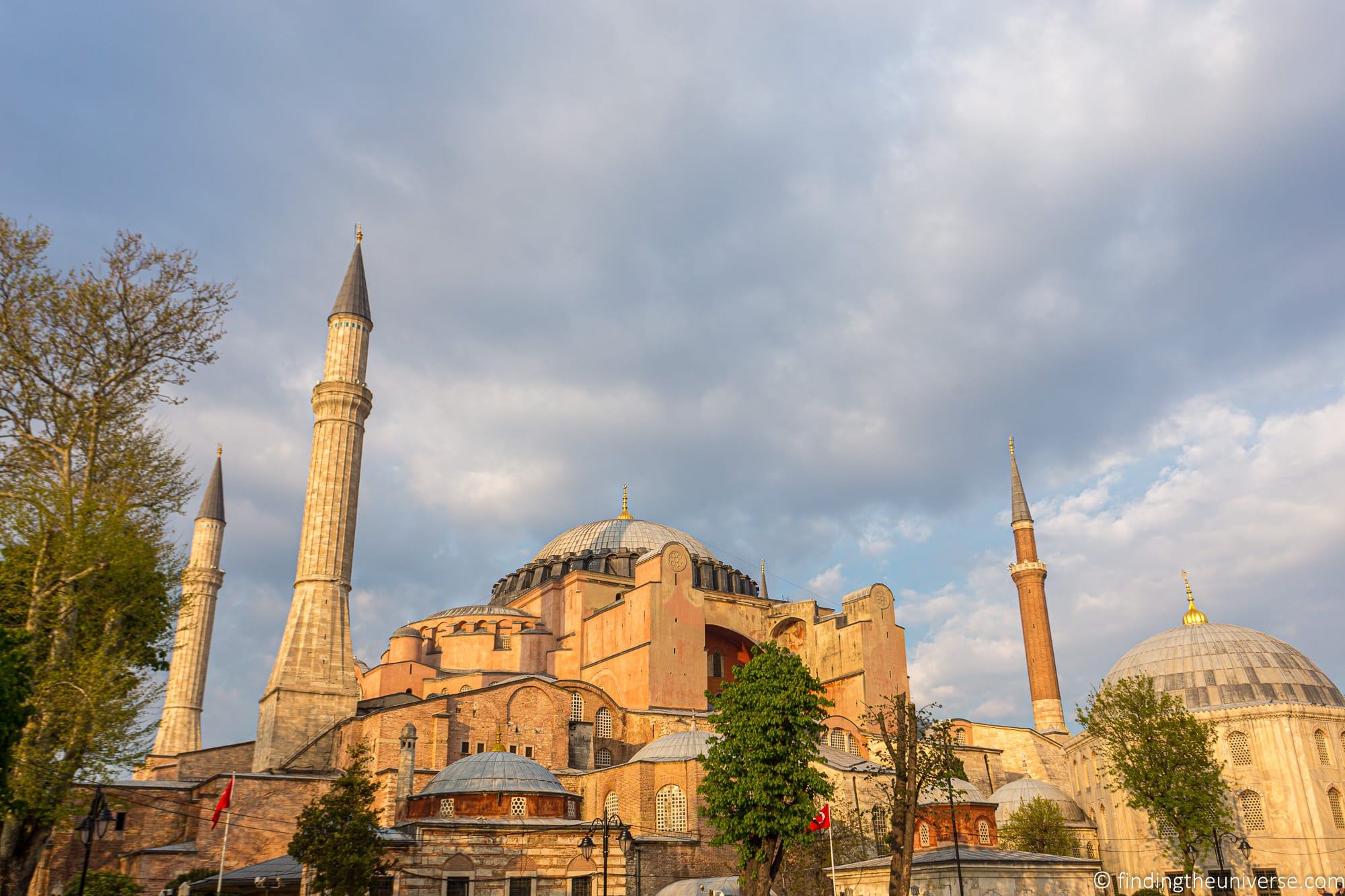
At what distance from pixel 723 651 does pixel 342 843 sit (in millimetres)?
25459

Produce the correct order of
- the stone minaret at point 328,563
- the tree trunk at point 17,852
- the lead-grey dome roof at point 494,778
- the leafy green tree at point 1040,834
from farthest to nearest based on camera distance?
the leafy green tree at point 1040,834
the stone minaret at point 328,563
the lead-grey dome roof at point 494,778
the tree trunk at point 17,852

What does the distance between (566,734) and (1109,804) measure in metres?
19.6

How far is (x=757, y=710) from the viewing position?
21250 mm

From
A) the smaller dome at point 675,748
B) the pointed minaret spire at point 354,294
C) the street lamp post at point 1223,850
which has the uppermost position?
the pointed minaret spire at point 354,294

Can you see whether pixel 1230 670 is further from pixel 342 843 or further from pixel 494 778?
pixel 342 843

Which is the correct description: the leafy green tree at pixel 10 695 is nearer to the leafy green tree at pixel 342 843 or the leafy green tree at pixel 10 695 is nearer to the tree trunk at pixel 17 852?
the tree trunk at pixel 17 852

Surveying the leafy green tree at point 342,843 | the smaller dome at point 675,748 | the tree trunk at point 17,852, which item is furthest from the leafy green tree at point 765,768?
the tree trunk at point 17,852

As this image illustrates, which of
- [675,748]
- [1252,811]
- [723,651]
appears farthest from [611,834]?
[1252,811]

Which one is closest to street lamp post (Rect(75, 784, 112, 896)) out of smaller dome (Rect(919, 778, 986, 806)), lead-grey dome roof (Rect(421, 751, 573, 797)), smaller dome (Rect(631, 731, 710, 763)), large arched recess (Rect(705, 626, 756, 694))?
lead-grey dome roof (Rect(421, 751, 573, 797))

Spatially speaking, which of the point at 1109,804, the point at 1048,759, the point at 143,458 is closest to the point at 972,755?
the point at 1048,759

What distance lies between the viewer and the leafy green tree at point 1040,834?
3397 centimetres

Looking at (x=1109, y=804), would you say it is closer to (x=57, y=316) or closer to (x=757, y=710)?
(x=757, y=710)

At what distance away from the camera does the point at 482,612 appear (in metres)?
44.7

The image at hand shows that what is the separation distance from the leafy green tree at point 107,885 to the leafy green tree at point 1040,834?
26.7m
